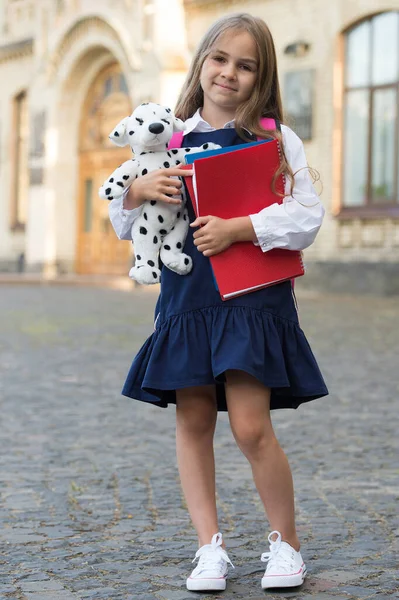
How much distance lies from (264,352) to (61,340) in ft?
27.4

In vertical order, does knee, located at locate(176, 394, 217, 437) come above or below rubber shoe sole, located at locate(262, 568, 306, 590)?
above

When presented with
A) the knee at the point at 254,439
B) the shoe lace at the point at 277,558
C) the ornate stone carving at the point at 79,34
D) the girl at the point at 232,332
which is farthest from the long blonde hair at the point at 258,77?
the ornate stone carving at the point at 79,34

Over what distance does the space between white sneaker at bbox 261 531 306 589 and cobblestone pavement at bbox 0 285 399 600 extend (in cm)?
3

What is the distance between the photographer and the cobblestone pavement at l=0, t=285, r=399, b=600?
3.43 m

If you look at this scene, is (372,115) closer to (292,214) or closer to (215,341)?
(292,214)

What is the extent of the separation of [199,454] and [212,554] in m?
0.29

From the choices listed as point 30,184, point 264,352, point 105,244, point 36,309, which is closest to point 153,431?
point 264,352

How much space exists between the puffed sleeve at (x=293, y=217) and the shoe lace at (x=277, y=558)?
32.5 inches

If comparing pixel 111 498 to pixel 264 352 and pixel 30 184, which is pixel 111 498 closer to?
pixel 264 352

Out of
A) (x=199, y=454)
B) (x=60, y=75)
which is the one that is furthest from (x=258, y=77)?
(x=60, y=75)

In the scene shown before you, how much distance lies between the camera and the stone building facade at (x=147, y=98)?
20188 mm

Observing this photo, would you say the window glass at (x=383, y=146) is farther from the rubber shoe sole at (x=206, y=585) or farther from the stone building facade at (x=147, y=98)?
the rubber shoe sole at (x=206, y=585)

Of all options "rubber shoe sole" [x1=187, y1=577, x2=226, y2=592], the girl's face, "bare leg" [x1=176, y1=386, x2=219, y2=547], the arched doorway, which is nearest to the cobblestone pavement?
"rubber shoe sole" [x1=187, y1=577, x2=226, y2=592]

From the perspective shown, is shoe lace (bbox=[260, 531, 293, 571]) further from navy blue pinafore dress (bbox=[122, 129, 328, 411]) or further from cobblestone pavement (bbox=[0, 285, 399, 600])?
navy blue pinafore dress (bbox=[122, 129, 328, 411])
